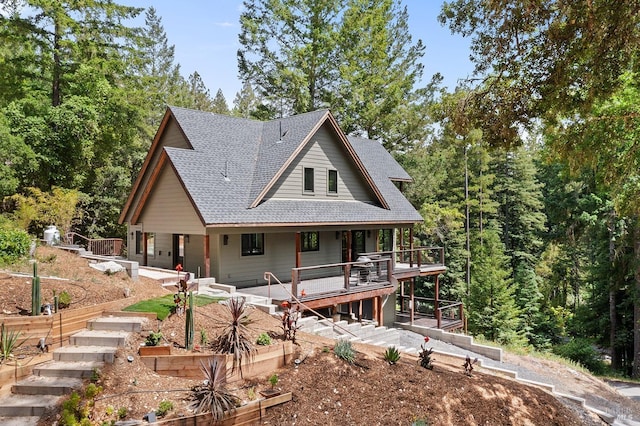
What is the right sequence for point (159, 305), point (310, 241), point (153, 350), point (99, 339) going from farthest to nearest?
point (310, 241) → point (159, 305) → point (99, 339) → point (153, 350)

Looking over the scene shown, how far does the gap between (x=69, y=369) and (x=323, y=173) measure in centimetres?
1328

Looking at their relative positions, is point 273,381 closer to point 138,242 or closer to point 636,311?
point 138,242

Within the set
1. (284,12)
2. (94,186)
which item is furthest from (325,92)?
(94,186)

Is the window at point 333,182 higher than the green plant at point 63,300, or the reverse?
the window at point 333,182

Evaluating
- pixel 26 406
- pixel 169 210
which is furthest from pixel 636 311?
pixel 26 406

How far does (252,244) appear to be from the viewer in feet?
54.3

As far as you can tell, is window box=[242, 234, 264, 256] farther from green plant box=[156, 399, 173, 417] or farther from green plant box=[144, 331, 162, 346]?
green plant box=[156, 399, 173, 417]

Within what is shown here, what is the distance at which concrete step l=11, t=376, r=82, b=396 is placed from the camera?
6465mm

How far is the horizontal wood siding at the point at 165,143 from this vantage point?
1783cm

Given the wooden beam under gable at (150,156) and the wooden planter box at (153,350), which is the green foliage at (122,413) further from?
the wooden beam under gable at (150,156)

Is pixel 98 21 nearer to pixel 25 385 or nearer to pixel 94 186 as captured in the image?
pixel 94 186

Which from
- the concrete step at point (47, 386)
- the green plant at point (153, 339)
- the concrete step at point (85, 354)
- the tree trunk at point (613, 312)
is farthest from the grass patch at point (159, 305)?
the tree trunk at point (613, 312)

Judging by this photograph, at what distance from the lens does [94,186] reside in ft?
102

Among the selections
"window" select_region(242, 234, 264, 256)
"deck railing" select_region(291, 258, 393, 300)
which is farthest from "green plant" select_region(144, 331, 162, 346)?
"window" select_region(242, 234, 264, 256)
